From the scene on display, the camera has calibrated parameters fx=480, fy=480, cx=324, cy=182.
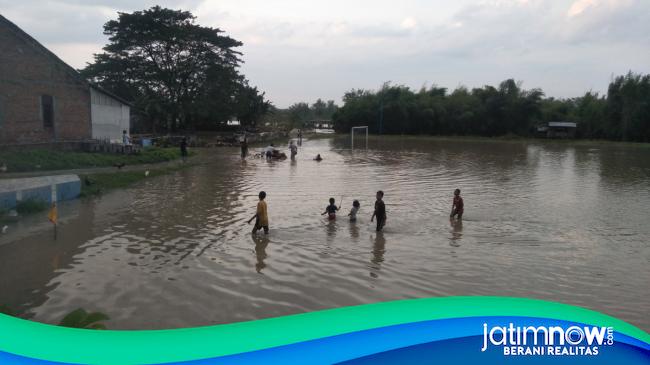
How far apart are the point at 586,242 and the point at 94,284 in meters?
11.1

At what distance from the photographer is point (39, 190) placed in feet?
47.1

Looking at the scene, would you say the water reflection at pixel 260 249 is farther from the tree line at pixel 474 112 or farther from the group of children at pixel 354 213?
the tree line at pixel 474 112

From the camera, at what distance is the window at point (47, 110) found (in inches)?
974

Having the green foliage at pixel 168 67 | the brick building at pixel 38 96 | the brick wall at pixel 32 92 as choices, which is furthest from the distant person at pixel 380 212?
the green foliage at pixel 168 67

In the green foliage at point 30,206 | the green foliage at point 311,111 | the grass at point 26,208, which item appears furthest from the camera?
the green foliage at point 311,111

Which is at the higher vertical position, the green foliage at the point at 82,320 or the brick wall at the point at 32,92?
the brick wall at the point at 32,92

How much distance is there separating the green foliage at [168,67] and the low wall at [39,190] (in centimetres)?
2921

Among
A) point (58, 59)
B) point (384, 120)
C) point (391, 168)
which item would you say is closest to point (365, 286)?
point (391, 168)

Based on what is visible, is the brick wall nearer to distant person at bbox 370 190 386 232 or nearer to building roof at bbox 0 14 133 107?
building roof at bbox 0 14 133 107

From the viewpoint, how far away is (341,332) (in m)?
3.31

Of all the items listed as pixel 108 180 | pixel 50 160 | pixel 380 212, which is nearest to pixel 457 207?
pixel 380 212

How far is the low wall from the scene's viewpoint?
1316 centimetres

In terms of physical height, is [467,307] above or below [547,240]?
above

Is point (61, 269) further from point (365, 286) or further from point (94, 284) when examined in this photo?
point (365, 286)
